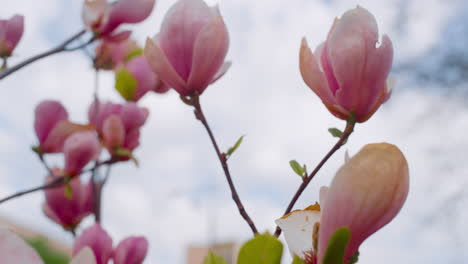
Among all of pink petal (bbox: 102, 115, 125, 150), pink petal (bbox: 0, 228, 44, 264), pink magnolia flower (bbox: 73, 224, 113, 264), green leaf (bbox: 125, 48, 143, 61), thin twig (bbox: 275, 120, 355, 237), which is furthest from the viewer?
green leaf (bbox: 125, 48, 143, 61)

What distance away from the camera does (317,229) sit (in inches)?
11.3

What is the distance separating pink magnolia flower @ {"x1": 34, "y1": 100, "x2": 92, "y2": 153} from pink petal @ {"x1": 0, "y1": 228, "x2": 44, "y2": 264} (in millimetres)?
449

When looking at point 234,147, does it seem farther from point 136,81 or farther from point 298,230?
A: point 136,81

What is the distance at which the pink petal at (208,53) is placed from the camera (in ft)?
1.25

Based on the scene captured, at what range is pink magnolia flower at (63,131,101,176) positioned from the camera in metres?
0.67

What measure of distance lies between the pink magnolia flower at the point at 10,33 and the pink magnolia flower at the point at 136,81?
0.63ft

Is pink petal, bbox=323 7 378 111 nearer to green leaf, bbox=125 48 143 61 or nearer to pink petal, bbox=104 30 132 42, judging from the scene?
pink petal, bbox=104 30 132 42

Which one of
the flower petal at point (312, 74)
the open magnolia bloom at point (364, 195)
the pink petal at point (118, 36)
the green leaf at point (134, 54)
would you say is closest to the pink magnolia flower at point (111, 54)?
the green leaf at point (134, 54)

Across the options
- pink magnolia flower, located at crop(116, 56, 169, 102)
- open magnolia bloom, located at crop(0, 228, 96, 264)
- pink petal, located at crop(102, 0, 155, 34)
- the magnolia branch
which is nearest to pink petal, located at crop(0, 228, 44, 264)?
open magnolia bloom, located at crop(0, 228, 96, 264)

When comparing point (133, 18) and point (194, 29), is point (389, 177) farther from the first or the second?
point (133, 18)

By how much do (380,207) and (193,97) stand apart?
191 mm

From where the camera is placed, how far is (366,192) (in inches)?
10.0

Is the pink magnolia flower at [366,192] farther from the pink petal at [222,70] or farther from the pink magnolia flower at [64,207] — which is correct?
the pink magnolia flower at [64,207]

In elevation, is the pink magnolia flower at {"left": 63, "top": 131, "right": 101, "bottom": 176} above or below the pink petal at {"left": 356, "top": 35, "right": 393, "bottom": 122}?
below
